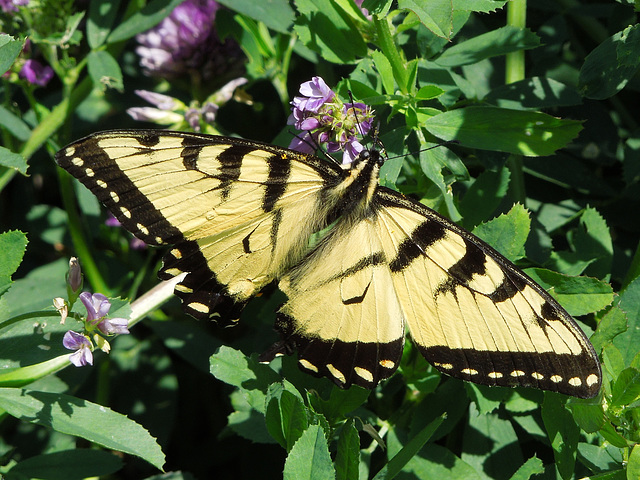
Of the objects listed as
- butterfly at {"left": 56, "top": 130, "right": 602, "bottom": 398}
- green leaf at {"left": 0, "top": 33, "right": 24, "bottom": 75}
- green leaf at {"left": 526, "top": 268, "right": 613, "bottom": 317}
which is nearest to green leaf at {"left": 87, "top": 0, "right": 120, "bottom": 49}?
green leaf at {"left": 0, "top": 33, "right": 24, "bottom": 75}

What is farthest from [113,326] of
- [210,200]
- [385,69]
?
[385,69]

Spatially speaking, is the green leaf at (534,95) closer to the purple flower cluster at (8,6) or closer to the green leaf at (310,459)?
the green leaf at (310,459)

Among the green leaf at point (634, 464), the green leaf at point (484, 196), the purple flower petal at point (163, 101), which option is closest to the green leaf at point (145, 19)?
the purple flower petal at point (163, 101)

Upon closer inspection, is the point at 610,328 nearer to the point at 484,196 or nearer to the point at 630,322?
the point at 630,322

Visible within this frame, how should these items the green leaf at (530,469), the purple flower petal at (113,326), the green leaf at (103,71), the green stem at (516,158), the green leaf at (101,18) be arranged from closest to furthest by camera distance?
1. the green leaf at (530,469)
2. the purple flower petal at (113,326)
3. the green stem at (516,158)
4. the green leaf at (103,71)
5. the green leaf at (101,18)

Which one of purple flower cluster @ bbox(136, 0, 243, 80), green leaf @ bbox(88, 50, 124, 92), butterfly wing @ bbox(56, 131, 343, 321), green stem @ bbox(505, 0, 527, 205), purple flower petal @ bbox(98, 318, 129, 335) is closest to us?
purple flower petal @ bbox(98, 318, 129, 335)

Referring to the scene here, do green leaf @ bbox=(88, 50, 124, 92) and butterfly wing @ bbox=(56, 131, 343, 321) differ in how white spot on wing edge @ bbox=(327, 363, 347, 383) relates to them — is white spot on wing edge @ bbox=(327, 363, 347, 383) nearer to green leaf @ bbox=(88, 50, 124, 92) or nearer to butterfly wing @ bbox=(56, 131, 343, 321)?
butterfly wing @ bbox=(56, 131, 343, 321)

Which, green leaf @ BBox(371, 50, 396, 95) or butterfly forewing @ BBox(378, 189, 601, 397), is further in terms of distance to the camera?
green leaf @ BBox(371, 50, 396, 95)
